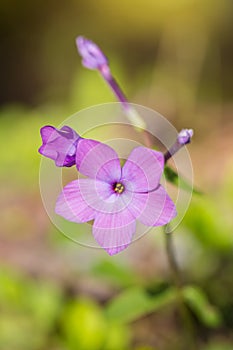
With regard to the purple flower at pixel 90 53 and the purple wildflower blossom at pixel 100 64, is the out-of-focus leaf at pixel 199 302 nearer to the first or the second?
the purple wildflower blossom at pixel 100 64

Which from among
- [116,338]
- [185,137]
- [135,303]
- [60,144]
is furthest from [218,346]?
[60,144]

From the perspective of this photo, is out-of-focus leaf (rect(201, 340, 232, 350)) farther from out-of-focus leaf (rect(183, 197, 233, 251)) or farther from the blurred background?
out-of-focus leaf (rect(183, 197, 233, 251))

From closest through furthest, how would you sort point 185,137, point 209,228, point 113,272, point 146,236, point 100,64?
1. point 185,137
2. point 100,64
3. point 113,272
4. point 209,228
5. point 146,236

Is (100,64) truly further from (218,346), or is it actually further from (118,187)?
(218,346)

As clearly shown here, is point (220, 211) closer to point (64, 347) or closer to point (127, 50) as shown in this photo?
point (64, 347)

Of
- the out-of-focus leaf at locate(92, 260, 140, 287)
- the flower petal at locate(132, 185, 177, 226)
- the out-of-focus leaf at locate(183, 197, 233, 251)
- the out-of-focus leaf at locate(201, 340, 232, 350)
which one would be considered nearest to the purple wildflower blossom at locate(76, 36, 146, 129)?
the flower petal at locate(132, 185, 177, 226)

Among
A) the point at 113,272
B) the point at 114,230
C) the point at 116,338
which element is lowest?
→ the point at 116,338
